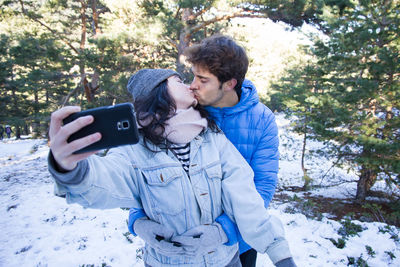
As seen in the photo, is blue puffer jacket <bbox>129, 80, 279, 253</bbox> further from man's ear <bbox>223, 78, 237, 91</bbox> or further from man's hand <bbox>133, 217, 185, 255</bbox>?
man's hand <bbox>133, 217, 185, 255</bbox>

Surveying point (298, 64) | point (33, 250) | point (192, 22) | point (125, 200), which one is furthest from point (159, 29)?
point (298, 64)

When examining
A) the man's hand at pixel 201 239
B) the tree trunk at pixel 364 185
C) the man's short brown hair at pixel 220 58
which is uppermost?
the man's short brown hair at pixel 220 58

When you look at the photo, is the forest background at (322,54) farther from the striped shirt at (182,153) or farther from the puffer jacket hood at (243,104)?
the striped shirt at (182,153)

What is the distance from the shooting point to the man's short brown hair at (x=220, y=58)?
1.51m

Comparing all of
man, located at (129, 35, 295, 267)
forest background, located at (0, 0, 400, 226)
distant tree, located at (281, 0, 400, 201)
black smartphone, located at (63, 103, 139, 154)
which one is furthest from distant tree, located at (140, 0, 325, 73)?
black smartphone, located at (63, 103, 139, 154)

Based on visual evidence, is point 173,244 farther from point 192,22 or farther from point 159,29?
point 192,22

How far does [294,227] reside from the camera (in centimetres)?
448

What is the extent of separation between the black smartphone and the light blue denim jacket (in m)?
0.26

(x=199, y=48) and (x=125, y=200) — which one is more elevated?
(x=199, y=48)

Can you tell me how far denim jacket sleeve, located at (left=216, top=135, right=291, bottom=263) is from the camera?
1.22 metres

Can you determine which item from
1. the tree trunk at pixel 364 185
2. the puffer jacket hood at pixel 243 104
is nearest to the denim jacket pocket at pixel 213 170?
the puffer jacket hood at pixel 243 104

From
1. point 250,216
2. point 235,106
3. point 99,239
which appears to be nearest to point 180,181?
point 250,216

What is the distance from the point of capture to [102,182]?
981 millimetres

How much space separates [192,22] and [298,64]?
1763cm
